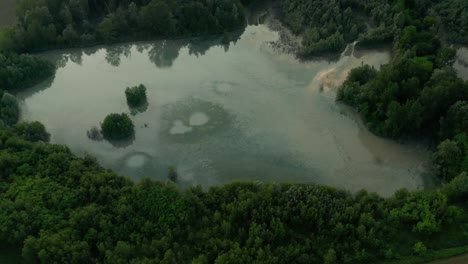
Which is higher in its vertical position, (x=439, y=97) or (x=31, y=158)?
(x=439, y=97)

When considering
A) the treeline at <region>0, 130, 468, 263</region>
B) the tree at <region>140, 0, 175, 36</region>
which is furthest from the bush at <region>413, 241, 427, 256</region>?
the tree at <region>140, 0, 175, 36</region>

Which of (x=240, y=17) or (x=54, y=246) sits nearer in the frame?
(x=54, y=246)

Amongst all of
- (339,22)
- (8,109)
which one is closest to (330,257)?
(8,109)

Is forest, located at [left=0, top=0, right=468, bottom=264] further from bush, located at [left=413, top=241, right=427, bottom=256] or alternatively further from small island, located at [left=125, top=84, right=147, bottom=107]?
small island, located at [left=125, top=84, right=147, bottom=107]

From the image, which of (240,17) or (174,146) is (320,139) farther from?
(240,17)

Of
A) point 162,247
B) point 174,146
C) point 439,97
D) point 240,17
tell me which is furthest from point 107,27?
point 439,97

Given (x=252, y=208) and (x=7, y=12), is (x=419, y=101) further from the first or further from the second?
(x=7, y=12)

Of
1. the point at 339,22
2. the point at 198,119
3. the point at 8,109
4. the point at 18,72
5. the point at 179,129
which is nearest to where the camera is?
the point at 8,109

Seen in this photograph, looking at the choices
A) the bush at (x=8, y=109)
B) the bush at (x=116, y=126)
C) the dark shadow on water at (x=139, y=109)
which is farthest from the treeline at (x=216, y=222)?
the dark shadow on water at (x=139, y=109)
